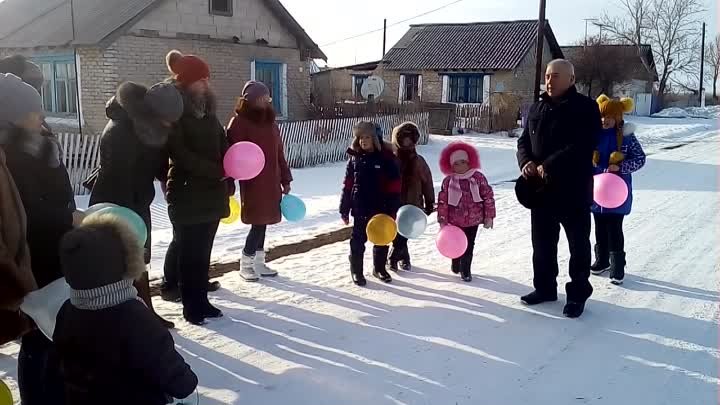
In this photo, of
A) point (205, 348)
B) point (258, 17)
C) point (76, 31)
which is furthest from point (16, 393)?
point (258, 17)

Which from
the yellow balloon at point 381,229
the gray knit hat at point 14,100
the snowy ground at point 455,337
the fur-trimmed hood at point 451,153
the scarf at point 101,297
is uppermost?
the gray knit hat at point 14,100

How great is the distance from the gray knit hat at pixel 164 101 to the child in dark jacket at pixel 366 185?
5.99ft

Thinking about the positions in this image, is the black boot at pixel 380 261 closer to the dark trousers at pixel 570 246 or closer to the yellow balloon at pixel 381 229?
the yellow balloon at pixel 381 229

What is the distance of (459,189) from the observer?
5742mm

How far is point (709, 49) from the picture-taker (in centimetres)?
5731

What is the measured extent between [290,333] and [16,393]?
1.76 metres

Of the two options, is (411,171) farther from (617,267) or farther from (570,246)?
(617,267)

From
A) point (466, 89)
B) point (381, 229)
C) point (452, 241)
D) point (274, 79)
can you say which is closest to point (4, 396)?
point (381, 229)

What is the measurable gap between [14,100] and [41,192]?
46 centimetres

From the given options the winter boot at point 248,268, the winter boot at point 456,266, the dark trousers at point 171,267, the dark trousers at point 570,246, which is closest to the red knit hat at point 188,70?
the dark trousers at point 171,267

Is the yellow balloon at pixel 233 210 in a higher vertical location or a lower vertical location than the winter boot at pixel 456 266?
higher

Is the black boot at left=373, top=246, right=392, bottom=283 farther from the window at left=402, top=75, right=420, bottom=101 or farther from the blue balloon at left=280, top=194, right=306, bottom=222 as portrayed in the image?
the window at left=402, top=75, right=420, bottom=101

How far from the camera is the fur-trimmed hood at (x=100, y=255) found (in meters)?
2.36

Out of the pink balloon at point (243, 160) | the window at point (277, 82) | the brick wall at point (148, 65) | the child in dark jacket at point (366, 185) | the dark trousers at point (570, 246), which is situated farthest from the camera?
the window at point (277, 82)
